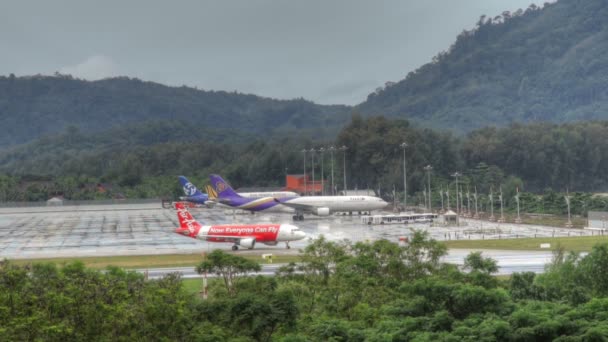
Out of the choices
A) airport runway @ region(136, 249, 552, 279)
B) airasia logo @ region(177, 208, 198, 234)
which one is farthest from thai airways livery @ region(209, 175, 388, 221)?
airport runway @ region(136, 249, 552, 279)

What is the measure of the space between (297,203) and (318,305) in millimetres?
82928

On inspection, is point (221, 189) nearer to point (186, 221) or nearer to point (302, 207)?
point (302, 207)

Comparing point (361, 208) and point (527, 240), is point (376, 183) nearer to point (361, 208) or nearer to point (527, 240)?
point (361, 208)

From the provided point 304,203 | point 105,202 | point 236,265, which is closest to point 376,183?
point 105,202

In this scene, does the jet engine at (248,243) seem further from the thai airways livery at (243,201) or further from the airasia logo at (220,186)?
the airasia logo at (220,186)

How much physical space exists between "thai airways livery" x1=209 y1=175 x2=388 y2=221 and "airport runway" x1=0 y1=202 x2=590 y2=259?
5.44 feet

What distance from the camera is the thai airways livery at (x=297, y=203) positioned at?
119 meters

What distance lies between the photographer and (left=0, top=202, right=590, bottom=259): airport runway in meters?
77.8

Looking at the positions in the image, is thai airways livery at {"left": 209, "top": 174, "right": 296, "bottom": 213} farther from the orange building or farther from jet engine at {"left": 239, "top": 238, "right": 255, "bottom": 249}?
the orange building

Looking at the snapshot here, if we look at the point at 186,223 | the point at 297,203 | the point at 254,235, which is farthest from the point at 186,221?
the point at 297,203

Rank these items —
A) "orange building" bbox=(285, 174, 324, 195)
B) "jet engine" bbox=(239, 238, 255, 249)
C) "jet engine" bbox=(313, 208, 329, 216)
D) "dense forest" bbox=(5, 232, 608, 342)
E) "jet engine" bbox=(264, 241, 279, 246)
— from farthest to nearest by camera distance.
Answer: "orange building" bbox=(285, 174, 324, 195), "jet engine" bbox=(313, 208, 329, 216), "jet engine" bbox=(264, 241, 279, 246), "jet engine" bbox=(239, 238, 255, 249), "dense forest" bbox=(5, 232, 608, 342)

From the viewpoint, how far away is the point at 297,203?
388ft

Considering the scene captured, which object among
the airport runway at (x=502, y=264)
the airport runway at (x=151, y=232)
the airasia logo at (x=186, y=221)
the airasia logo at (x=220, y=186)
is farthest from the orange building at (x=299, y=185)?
the airport runway at (x=502, y=264)

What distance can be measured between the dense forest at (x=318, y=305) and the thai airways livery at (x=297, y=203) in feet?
255
